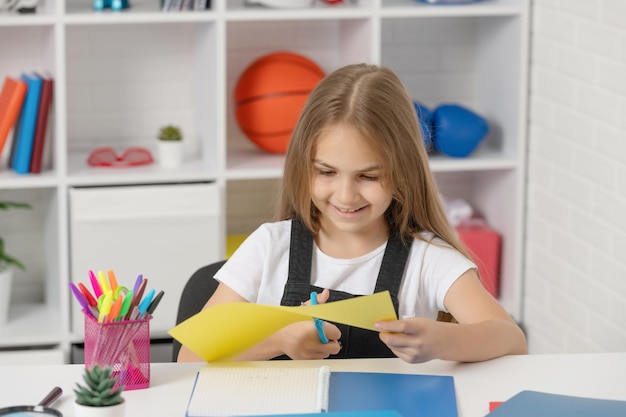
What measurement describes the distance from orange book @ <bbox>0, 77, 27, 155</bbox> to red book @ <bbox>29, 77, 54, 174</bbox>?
5 cm

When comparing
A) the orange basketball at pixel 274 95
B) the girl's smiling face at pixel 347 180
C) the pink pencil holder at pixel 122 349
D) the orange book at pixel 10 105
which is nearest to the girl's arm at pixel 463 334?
the girl's smiling face at pixel 347 180

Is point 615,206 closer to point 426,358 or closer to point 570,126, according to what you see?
point 570,126

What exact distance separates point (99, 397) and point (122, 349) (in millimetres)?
177

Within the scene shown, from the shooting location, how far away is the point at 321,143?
73.0 inches

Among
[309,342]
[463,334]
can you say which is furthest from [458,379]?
[309,342]

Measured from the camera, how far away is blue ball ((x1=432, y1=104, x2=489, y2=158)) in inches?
126

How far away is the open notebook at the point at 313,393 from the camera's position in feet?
4.74

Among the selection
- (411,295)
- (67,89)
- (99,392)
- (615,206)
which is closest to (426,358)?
(411,295)

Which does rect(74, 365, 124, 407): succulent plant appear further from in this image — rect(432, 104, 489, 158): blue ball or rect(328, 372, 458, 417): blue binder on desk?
rect(432, 104, 489, 158): blue ball

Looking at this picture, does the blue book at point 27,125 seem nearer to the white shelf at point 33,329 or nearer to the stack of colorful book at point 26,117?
the stack of colorful book at point 26,117

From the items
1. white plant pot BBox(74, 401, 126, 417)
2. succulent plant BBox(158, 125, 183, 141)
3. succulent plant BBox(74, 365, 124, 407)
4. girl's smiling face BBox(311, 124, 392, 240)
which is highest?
girl's smiling face BBox(311, 124, 392, 240)

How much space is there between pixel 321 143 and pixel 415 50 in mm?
1699

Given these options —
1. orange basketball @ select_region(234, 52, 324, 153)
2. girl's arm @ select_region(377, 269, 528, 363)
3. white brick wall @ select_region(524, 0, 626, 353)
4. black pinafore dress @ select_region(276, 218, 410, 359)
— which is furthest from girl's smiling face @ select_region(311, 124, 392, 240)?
orange basketball @ select_region(234, 52, 324, 153)

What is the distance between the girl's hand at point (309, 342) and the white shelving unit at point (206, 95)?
4.80ft
